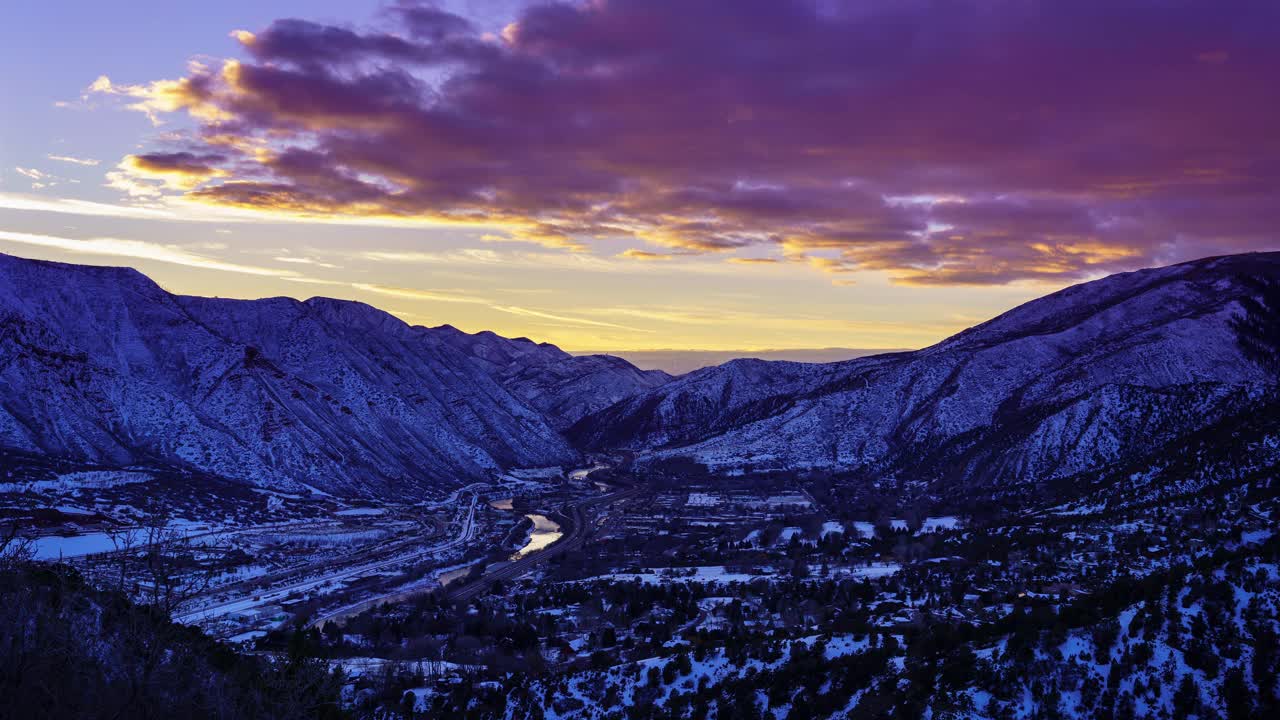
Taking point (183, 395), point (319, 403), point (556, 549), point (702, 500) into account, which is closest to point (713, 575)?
point (556, 549)

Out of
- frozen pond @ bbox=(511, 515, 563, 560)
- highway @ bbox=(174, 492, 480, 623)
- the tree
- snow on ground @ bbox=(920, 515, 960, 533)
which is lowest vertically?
frozen pond @ bbox=(511, 515, 563, 560)

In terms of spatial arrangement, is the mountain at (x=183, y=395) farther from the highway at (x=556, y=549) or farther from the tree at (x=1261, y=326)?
the tree at (x=1261, y=326)

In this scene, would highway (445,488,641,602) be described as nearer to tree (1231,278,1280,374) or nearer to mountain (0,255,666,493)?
mountain (0,255,666,493)

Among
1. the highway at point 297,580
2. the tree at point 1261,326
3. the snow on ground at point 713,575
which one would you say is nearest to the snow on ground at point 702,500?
the highway at point 297,580

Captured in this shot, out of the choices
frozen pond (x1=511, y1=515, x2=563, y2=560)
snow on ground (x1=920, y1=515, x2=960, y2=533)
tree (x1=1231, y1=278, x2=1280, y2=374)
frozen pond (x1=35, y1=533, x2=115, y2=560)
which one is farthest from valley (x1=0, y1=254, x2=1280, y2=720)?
tree (x1=1231, y1=278, x2=1280, y2=374)

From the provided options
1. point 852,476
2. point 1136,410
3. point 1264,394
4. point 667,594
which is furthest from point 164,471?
point 1264,394

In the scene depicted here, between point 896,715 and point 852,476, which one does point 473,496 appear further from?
point 896,715

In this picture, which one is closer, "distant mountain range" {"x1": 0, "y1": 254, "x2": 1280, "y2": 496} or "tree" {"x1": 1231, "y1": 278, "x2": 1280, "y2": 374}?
"distant mountain range" {"x1": 0, "y1": 254, "x2": 1280, "y2": 496}
